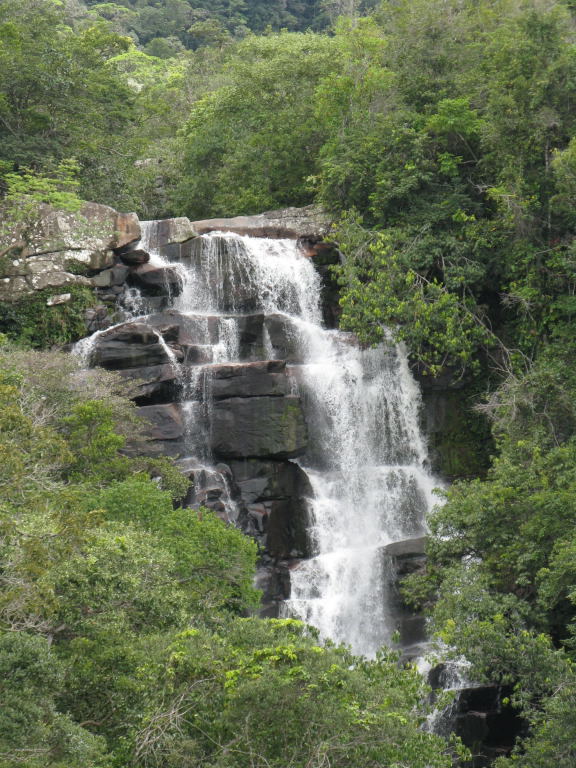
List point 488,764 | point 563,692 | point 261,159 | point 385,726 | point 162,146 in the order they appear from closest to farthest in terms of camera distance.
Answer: point 385,726 → point 563,692 → point 488,764 → point 261,159 → point 162,146

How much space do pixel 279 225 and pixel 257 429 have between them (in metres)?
8.24

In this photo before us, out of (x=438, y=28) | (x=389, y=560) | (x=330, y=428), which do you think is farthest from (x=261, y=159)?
(x=389, y=560)

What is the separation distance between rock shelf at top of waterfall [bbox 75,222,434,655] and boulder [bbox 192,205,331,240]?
1.58 m

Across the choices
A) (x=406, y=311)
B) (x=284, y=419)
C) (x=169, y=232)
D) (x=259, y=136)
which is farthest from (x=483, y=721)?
(x=259, y=136)

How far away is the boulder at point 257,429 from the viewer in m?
21.8

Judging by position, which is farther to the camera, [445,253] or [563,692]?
[445,253]

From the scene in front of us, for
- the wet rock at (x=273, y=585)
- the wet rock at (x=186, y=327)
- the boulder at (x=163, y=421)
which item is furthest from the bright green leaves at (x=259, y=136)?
the wet rock at (x=273, y=585)

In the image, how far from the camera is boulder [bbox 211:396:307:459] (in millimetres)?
21797

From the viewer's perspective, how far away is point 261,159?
3158 centimetres

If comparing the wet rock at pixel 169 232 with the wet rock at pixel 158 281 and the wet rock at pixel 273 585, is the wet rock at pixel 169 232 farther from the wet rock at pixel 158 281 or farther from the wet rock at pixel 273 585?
the wet rock at pixel 273 585

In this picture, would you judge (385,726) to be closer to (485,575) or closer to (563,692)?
(563,692)

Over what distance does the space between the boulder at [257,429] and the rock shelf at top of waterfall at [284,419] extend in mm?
28

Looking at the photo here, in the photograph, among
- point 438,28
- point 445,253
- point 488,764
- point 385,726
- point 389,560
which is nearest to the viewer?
point 385,726

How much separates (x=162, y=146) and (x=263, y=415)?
19734 mm
